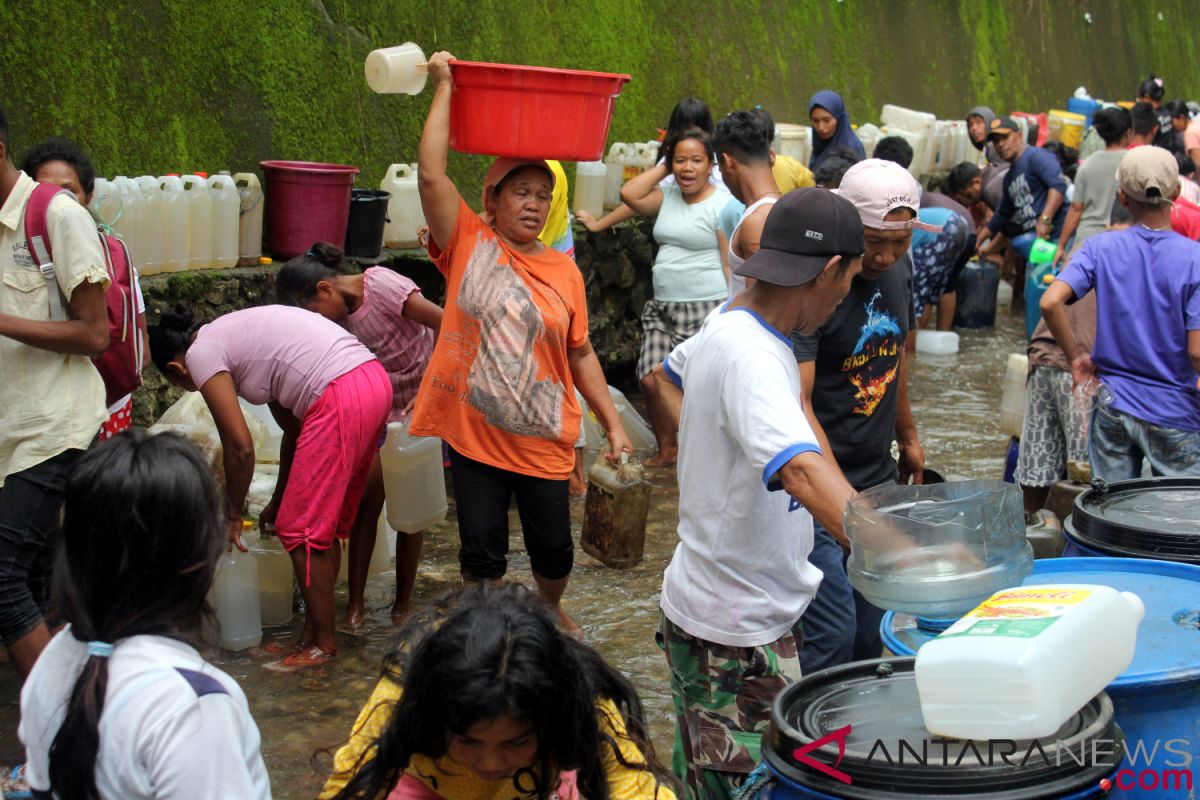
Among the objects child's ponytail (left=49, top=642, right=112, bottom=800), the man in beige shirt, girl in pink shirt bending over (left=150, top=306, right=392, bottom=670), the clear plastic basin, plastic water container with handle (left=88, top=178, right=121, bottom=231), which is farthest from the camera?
plastic water container with handle (left=88, top=178, right=121, bottom=231)

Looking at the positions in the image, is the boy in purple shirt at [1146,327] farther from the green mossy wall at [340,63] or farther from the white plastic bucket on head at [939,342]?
the white plastic bucket on head at [939,342]

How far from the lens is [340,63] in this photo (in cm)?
735

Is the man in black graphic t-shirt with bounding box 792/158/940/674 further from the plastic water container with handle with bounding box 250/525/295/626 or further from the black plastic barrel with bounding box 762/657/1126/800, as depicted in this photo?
the plastic water container with handle with bounding box 250/525/295/626

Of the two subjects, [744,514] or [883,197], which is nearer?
[744,514]

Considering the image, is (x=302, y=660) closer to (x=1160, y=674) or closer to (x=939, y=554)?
(x=939, y=554)

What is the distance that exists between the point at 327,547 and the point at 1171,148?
1117 centimetres

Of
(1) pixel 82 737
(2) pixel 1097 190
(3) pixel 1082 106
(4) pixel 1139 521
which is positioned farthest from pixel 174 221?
(3) pixel 1082 106

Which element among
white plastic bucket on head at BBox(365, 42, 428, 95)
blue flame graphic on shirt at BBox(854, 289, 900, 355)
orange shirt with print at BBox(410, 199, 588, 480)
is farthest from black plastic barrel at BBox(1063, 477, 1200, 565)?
white plastic bucket on head at BBox(365, 42, 428, 95)

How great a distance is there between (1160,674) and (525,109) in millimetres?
2603

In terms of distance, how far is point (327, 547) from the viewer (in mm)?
4594

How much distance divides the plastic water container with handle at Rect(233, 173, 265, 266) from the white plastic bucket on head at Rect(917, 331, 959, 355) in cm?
627

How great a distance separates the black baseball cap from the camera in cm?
273

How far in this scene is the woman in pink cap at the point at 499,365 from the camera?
4.40 metres

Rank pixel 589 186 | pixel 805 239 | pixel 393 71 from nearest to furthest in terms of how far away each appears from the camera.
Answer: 1. pixel 805 239
2. pixel 393 71
3. pixel 589 186
